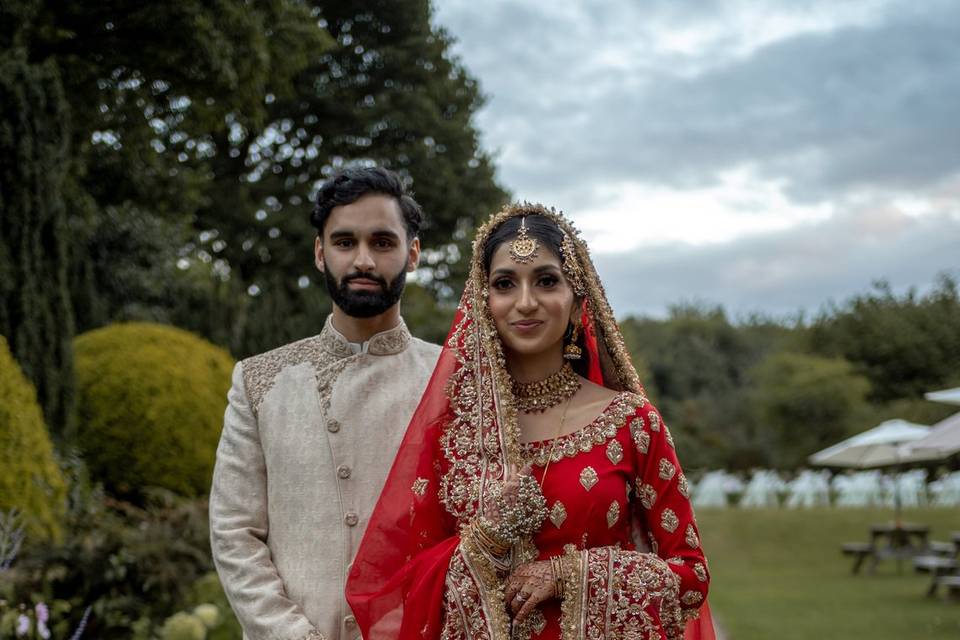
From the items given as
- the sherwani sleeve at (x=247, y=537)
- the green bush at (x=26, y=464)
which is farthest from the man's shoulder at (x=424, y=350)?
the green bush at (x=26, y=464)

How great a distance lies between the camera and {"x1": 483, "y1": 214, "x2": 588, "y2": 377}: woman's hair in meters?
2.66

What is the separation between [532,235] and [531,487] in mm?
659

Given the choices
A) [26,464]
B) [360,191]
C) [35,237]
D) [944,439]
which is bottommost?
[944,439]

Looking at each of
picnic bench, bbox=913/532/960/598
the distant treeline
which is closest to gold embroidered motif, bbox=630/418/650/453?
picnic bench, bbox=913/532/960/598

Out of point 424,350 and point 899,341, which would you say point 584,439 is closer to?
point 424,350

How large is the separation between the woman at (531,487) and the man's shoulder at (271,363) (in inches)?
23.4

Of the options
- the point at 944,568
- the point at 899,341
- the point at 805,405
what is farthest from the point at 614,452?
the point at 899,341

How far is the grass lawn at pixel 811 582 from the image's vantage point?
11420 mm

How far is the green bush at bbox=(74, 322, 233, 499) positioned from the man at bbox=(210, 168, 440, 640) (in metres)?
6.76

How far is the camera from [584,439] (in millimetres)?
2605

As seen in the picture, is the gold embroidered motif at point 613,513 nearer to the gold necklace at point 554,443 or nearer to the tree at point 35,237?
the gold necklace at point 554,443

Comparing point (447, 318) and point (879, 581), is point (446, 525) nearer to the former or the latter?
point (879, 581)

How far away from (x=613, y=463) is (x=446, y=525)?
1.55ft

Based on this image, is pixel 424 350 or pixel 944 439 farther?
pixel 944 439
